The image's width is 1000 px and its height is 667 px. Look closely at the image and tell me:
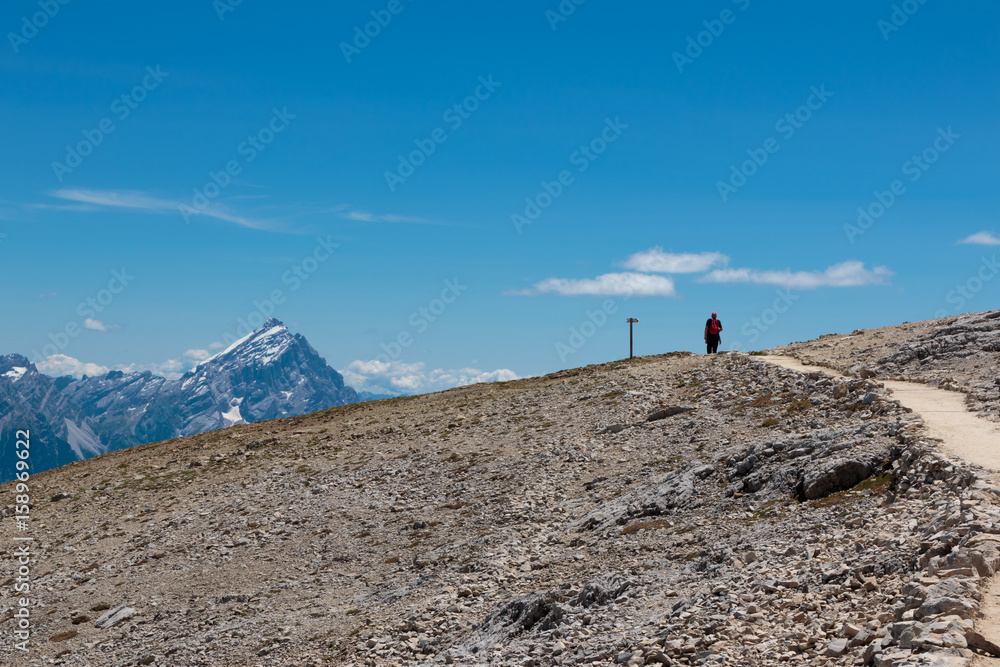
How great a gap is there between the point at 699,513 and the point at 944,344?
20.6 m

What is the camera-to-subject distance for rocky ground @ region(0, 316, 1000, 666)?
13258 millimetres

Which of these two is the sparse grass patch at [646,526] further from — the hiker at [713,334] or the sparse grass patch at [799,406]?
the hiker at [713,334]

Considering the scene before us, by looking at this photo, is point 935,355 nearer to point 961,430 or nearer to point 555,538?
point 961,430

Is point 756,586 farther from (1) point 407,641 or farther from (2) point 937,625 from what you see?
(1) point 407,641

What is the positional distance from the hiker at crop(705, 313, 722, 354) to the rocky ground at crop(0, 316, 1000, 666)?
17.7 feet

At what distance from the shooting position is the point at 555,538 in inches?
902

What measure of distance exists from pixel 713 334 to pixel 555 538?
91.4 feet

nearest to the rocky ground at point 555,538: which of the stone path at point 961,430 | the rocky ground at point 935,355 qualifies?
the stone path at point 961,430

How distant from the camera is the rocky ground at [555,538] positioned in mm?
13258

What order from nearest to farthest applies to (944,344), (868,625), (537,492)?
(868,625)
(537,492)
(944,344)

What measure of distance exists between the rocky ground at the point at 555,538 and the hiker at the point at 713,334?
17.7 ft

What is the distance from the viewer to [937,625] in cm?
1051

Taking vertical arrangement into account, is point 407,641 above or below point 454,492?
below

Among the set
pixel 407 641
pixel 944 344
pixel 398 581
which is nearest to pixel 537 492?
pixel 398 581
